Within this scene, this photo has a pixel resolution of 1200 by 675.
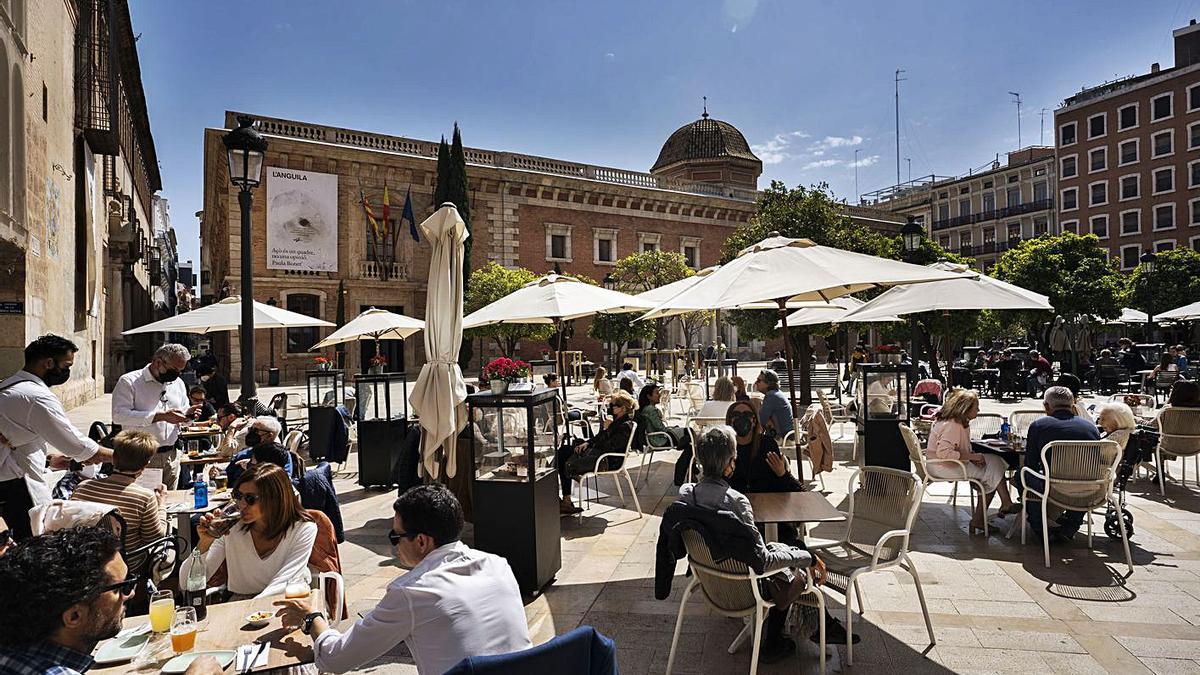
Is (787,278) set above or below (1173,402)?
above

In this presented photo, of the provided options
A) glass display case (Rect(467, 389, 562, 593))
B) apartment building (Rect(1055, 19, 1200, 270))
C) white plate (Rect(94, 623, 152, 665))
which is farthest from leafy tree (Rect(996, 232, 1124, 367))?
apartment building (Rect(1055, 19, 1200, 270))

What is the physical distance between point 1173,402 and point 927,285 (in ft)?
8.98

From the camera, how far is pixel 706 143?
142ft

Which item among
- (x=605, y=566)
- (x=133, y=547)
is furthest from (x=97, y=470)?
(x=605, y=566)

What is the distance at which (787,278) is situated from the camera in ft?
19.2

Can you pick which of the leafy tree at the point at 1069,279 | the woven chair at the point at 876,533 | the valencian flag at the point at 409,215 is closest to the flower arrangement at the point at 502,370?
the woven chair at the point at 876,533

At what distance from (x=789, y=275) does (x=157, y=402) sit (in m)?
5.80

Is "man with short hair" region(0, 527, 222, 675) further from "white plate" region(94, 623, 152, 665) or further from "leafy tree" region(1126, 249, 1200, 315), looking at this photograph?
"leafy tree" region(1126, 249, 1200, 315)

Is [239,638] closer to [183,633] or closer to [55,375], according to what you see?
[183,633]

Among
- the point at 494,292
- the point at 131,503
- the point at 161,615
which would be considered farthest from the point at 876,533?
the point at 494,292

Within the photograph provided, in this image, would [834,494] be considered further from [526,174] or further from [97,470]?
[526,174]

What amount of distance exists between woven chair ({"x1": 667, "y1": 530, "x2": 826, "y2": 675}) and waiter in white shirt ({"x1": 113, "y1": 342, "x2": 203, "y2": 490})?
4.96 meters

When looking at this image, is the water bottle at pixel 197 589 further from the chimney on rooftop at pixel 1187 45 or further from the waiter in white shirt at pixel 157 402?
the chimney on rooftop at pixel 1187 45

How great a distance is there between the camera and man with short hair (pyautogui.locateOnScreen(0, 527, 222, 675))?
1.69 m
